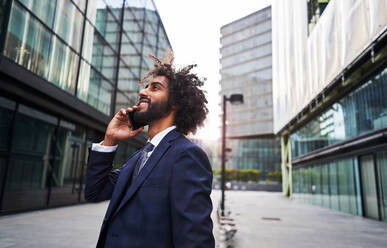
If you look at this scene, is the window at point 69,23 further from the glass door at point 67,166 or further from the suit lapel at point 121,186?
the suit lapel at point 121,186

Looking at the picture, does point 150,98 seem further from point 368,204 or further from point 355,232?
point 368,204

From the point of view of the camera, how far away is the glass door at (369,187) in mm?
12648

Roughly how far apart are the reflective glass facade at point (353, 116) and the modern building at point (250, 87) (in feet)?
139

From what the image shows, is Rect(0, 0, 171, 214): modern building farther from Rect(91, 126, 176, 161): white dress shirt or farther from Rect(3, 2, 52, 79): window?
Rect(91, 126, 176, 161): white dress shirt

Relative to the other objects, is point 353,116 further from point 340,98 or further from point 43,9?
point 43,9

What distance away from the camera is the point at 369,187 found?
1311 centimetres

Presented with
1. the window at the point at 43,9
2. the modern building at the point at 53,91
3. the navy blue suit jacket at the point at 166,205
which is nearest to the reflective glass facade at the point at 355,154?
the navy blue suit jacket at the point at 166,205

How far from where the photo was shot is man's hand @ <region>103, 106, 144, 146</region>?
2.24 metres

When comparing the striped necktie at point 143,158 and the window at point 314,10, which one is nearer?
the striped necktie at point 143,158

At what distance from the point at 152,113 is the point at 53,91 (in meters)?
10.6

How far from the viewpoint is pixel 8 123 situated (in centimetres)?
991

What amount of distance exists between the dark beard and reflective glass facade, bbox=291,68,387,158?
477 inches

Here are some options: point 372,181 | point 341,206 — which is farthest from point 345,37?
point 341,206

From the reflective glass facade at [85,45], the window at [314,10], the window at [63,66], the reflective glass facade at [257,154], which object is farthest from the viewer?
the reflective glass facade at [257,154]
